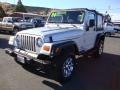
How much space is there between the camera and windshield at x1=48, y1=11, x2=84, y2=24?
7.63 metres

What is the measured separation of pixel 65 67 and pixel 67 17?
8.06ft

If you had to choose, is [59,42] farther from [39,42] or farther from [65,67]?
[65,67]

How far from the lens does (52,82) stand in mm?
6121

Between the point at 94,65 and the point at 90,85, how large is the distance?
2505mm

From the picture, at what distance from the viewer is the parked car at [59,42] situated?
570 centimetres

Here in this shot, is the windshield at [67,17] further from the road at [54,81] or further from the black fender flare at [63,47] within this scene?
the road at [54,81]

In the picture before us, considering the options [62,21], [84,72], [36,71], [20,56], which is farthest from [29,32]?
[84,72]

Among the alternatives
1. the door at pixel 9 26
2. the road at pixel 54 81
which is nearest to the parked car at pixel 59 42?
the road at pixel 54 81

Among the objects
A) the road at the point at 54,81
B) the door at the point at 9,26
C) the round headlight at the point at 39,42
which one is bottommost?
the road at the point at 54,81

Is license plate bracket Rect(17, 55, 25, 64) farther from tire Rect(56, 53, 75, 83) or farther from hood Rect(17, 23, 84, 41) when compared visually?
tire Rect(56, 53, 75, 83)

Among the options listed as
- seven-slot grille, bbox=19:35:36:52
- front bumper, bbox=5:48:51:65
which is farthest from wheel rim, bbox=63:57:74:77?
seven-slot grille, bbox=19:35:36:52

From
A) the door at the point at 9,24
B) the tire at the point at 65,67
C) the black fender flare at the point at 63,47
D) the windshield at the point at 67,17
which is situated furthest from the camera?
the door at the point at 9,24

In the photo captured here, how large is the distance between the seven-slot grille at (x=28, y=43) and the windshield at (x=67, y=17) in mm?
2065

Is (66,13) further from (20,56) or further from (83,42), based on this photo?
(20,56)
